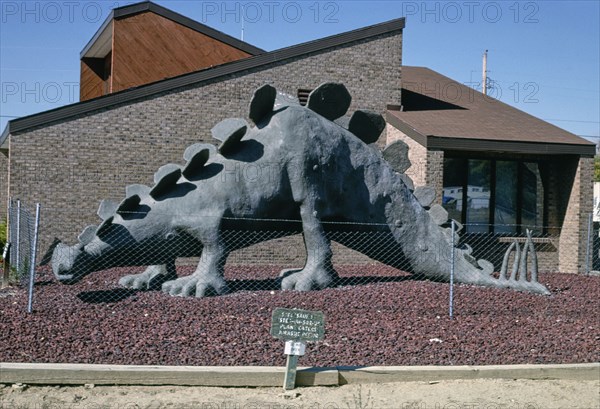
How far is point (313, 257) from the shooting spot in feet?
33.2

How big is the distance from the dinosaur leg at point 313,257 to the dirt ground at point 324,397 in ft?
12.4

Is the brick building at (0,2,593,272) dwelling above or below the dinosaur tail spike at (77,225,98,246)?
above

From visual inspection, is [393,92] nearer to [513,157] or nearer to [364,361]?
[513,157]

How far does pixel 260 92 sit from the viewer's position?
32.3 feet

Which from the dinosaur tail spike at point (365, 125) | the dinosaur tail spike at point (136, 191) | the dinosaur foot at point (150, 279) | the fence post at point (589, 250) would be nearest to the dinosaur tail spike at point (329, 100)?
the dinosaur tail spike at point (365, 125)

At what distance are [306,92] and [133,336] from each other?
34.8 feet

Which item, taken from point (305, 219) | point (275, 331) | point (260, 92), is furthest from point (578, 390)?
point (260, 92)

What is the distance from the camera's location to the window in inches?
698

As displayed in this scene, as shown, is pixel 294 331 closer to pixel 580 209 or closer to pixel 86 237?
pixel 86 237

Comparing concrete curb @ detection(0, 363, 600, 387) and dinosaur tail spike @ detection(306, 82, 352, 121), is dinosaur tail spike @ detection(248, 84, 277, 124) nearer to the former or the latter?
dinosaur tail spike @ detection(306, 82, 352, 121)

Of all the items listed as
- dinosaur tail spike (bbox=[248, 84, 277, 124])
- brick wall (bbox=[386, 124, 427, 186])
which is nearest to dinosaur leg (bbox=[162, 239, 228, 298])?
dinosaur tail spike (bbox=[248, 84, 277, 124])

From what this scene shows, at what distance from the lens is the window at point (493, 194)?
17.7 metres

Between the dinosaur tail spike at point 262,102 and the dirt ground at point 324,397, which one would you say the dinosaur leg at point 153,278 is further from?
the dirt ground at point 324,397

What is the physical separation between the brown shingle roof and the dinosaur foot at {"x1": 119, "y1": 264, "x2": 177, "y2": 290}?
7483mm
